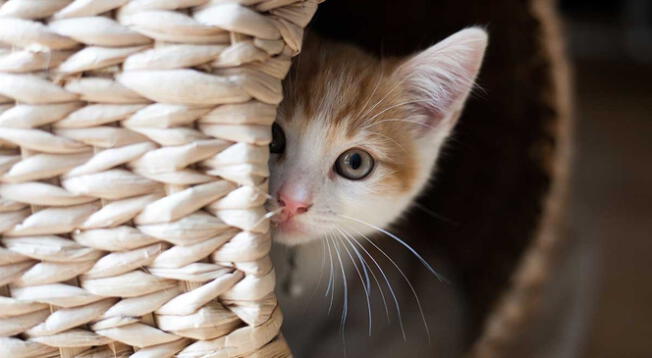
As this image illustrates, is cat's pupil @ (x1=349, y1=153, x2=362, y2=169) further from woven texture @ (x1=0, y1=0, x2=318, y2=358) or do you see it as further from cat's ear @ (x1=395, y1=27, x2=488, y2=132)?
woven texture @ (x1=0, y1=0, x2=318, y2=358)

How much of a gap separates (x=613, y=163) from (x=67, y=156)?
9.08ft

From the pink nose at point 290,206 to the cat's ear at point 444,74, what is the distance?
323 mm

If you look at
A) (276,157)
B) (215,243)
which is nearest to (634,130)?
(276,157)

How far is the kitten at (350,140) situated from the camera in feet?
3.39

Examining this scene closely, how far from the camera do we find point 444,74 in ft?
3.71

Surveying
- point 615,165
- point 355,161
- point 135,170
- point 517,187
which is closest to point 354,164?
point 355,161

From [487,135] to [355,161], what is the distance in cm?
75

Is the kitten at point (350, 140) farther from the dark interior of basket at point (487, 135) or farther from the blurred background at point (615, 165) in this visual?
the blurred background at point (615, 165)

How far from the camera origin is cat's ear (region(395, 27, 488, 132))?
1.04m

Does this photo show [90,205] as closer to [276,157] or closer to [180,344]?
[180,344]

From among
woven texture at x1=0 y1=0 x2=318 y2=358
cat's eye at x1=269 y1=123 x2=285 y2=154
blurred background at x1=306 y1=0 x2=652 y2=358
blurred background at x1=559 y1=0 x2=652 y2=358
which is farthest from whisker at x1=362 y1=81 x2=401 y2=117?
blurred background at x1=559 y1=0 x2=652 y2=358

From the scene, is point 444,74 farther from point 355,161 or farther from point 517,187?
point 517,187

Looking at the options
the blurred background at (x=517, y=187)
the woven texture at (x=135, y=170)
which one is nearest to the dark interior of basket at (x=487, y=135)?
the blurred background at (x=517, y=187)

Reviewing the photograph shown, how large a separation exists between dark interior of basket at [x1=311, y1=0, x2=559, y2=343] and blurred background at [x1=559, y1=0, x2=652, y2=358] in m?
0.49
